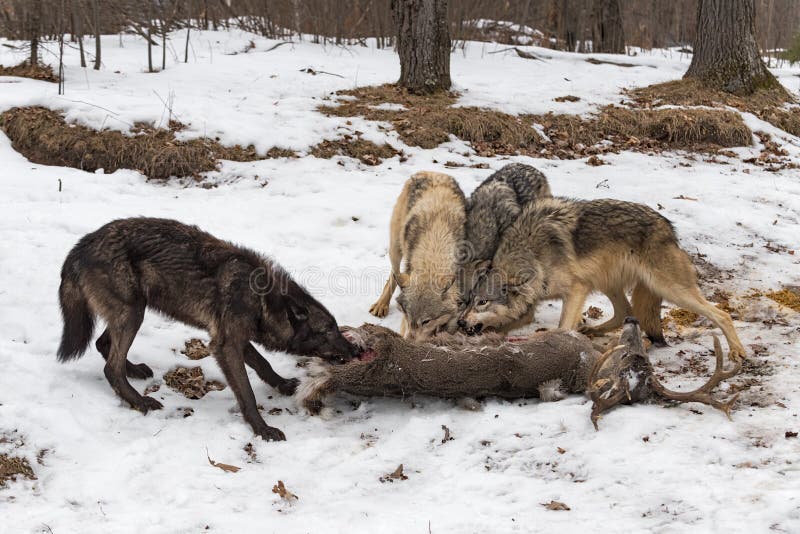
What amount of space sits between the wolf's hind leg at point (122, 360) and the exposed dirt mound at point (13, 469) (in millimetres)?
874

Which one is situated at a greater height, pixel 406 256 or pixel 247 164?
pixel 247 164

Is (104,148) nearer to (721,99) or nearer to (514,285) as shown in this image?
(514,285)

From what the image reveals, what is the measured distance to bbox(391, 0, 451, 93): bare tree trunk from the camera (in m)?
12.2

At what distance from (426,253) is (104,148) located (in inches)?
217

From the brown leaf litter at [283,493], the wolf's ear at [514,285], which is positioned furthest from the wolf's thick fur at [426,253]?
the brown leaf litter at [283,493]

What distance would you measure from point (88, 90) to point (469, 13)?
1037 centimetres

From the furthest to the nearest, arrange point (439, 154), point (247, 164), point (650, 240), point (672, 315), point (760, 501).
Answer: point (439, 154), point (247, 164), point (672, 315), point (650, 240), point (760, 501)

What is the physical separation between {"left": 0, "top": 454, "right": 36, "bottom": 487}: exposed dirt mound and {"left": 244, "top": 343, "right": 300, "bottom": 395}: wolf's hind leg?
1768 millimetres

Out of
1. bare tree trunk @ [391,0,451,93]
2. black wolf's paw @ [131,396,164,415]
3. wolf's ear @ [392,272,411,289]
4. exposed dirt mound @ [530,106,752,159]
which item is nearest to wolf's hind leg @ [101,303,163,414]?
black wolf's paw @ [131,396,164,415]

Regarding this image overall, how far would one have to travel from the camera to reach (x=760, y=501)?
3488 mm

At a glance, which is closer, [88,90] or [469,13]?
[88,90]

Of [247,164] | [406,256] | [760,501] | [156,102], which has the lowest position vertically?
[760,501]

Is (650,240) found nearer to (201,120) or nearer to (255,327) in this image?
(255,327)

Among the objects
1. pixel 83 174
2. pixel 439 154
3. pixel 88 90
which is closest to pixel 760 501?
pixel 439 154
